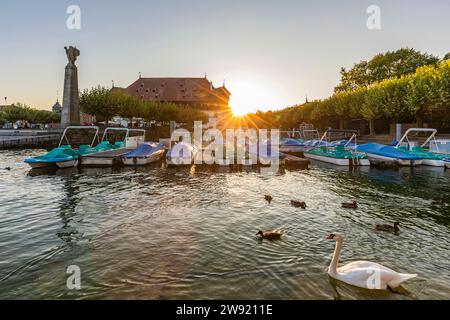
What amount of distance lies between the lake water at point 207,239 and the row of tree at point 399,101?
84.7ft

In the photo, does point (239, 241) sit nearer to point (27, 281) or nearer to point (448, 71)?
point (27, 281)

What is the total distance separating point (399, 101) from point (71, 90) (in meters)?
48.7

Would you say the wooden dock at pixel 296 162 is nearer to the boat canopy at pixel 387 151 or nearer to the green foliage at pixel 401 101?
the boat canopy at pixel 387 151

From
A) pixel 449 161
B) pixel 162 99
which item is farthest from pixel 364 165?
pixel 162 99

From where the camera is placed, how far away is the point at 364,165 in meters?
29.9

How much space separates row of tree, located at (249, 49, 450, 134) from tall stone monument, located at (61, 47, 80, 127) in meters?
45.9

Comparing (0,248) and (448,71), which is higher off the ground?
(448,71)

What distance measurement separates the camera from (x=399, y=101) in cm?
4753

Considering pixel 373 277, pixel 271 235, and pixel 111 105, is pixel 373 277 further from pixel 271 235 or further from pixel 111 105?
pixel 111 105

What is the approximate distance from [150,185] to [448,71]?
37.8 meters

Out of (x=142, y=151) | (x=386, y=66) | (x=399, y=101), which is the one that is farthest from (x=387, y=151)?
(x=386, y=66)

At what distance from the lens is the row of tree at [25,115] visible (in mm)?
84750
